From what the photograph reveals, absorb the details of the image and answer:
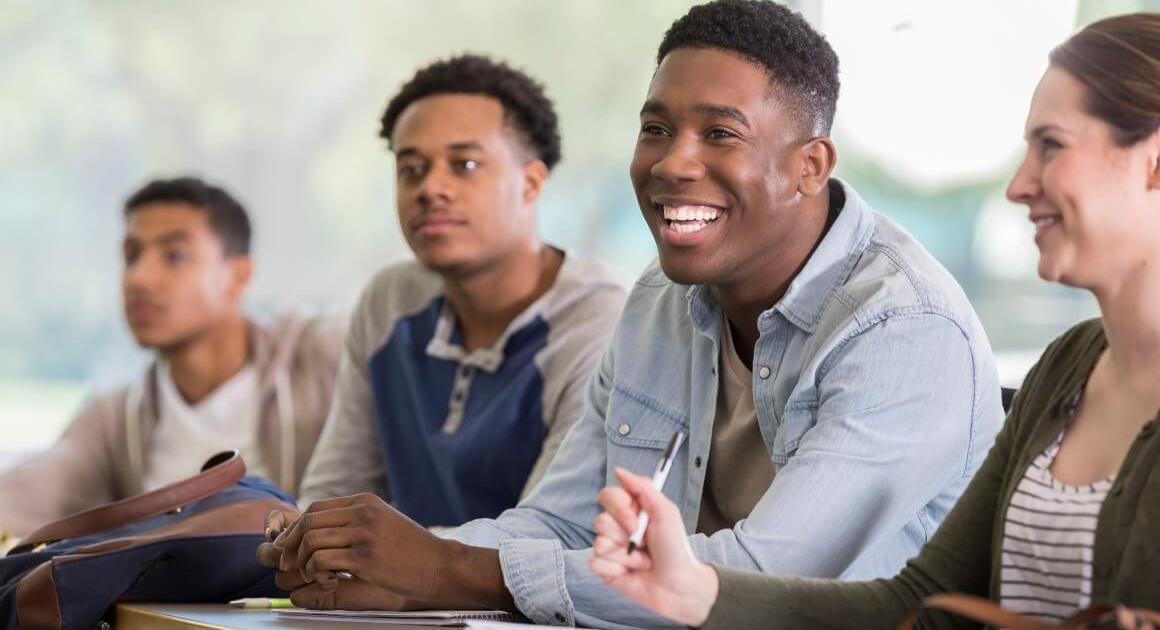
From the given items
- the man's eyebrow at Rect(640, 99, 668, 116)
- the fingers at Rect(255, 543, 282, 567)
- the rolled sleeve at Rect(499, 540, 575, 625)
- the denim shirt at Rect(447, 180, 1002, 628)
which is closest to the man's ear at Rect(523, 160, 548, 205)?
the denim shirt at Rect(447, 180, 1002, 628)

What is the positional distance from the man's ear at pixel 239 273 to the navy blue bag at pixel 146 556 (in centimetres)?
161

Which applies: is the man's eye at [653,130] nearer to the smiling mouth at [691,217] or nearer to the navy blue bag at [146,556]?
the smiling mouth at [691,217]

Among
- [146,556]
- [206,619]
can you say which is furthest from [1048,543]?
[146,556]

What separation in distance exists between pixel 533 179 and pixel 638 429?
1214 mm

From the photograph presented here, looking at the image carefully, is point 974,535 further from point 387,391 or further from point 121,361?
point 121,361

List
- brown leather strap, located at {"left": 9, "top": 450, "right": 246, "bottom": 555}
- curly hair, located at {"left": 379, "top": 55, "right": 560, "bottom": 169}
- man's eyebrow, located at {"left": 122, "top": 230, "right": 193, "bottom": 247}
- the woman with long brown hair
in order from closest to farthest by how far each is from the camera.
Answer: the woman with long brown hair → brown leather strap, located at {"left": 9, "top": 450, "right": 246, "bottom": 555} → curly hair, located at {"left": 379, "top": 55, "right": 560, "bottom": 169} → man's eyebrow, located at {"left": 122, "top": 230, "right": 193, "bottom": 247}

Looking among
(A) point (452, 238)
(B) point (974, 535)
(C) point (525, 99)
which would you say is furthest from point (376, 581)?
(C) point (525, 99)

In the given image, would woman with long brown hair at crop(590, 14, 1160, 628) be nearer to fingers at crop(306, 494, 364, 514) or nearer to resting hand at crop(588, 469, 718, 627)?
resting hand at crop(588, 469, 718, 627)

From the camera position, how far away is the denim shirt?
187cm

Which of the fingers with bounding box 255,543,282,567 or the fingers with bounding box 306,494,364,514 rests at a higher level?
the fingers with bounding box 306,494,364,514

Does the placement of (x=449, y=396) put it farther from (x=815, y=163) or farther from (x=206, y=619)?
(x=206, y=619)

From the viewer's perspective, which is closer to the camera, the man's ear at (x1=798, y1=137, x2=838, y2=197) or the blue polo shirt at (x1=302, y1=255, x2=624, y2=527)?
the man's ear at (x1=798, y1=137, x2=838, y2=197)

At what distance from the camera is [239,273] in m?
3.95

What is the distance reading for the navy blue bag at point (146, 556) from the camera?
205 centimetres
